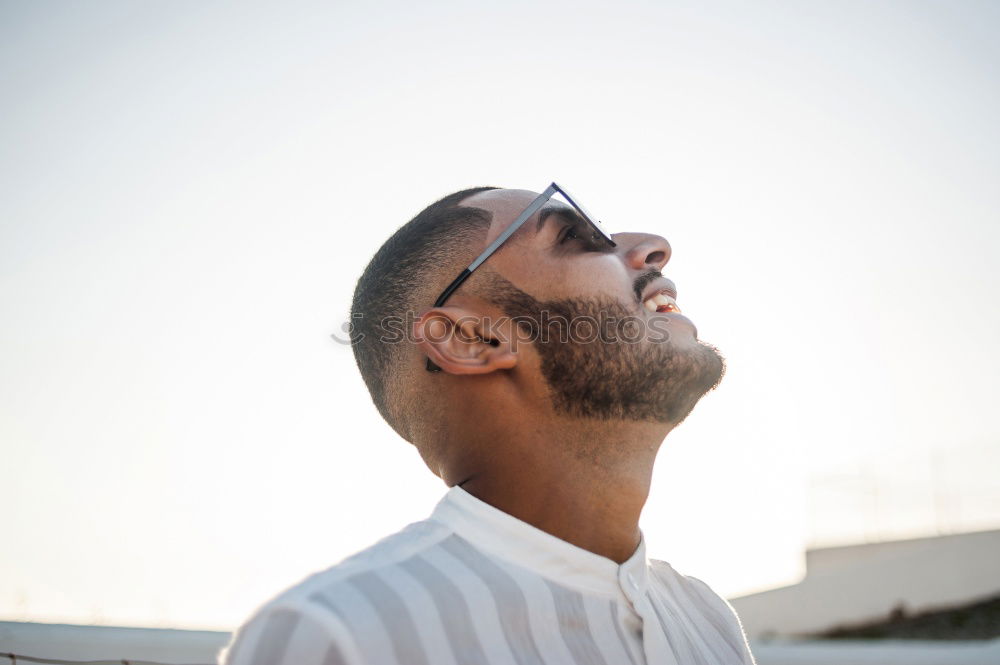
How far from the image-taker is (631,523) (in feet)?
8.85

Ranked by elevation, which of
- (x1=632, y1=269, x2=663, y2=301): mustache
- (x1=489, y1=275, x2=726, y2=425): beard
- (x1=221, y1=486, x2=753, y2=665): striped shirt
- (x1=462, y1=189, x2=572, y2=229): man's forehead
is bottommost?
(x1=221, y1=486, x2=753, y2=665): striped shirt

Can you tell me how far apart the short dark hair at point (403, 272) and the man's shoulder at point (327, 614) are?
1.17 meters

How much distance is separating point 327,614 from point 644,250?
1824 millimetres

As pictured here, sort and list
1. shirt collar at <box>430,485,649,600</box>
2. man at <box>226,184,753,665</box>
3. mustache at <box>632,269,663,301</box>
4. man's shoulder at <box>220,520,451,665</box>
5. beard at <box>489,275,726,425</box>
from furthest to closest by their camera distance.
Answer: mustache at <box>632,269,663,301</box> → beard at <box>489,275,726,425</box> → shirt collar at <box>430,485,649,600</box> → man at <box>226,184,753,665</box> → man's shoulder at <box>220,520,451,665</box>

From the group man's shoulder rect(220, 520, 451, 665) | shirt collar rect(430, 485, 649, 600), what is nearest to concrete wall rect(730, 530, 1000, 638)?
shirt collar rect(430, 485, 649, 600)

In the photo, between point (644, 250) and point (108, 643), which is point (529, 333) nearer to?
point (644, 250)

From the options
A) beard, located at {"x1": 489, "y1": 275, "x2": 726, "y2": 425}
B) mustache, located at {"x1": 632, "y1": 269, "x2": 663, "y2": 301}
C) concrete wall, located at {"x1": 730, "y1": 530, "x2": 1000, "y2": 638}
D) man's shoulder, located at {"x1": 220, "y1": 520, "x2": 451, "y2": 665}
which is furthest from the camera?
concrete wall, located at {"x1": 730, "y1": 530, "x2": 1000, "y2": 638}

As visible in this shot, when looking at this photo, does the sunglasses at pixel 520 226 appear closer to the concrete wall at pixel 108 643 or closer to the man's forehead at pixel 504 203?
the man's forehead at pixel 504 203

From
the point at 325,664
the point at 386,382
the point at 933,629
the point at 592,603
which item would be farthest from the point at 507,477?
the point at 933,629

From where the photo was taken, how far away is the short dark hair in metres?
3.04

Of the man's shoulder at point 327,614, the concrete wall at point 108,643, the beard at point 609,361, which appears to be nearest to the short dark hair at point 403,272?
the beard at point 609,361

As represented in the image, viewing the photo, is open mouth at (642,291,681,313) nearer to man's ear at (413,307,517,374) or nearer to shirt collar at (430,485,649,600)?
man's ear at (413,307,517,374)

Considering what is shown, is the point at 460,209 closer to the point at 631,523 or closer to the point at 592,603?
the point at 631,523

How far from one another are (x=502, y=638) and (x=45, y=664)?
2.31 meters
